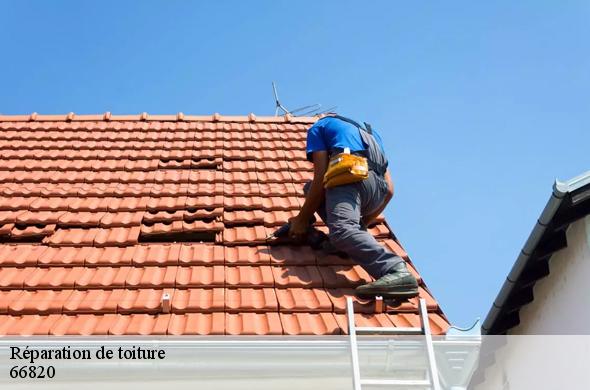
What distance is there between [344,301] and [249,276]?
0.65 meters

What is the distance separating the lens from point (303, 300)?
392 cm

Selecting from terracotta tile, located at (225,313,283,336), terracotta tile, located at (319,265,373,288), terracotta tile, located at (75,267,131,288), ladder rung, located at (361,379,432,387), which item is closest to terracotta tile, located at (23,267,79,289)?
terracotta tile, located at (75,267,131,288)

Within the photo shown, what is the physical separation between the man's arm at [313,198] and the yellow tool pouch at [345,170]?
12 centimetres

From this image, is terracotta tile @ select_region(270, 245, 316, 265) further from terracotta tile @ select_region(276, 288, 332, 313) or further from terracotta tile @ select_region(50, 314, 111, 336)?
terracotta tile @ select_region(50, 314, 111, 336)

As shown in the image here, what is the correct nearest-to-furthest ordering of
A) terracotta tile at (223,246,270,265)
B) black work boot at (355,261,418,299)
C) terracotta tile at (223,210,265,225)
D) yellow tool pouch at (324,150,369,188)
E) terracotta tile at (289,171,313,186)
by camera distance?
black work boot at (355,261,418,299) → yellow tool pouch at (324,150,369,188) → terracotta tile at (223,246,270,265) → terracotta tile at (223,210,265,225) → terracotta tile at (289,171,313,186)

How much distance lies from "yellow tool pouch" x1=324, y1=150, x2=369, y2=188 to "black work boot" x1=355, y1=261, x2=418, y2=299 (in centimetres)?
72

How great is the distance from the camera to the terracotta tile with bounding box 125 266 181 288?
401 cm

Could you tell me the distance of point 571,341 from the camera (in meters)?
4.99

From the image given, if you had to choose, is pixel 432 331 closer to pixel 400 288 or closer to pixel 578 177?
pixel 400 288

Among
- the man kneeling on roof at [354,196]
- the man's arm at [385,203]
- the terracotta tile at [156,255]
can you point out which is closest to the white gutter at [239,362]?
the man kneeling on roof at [354,196]

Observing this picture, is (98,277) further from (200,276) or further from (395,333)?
(395,333)

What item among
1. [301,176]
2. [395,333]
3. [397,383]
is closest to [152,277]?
[395,333]

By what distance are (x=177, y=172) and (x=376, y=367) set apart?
3.06 m

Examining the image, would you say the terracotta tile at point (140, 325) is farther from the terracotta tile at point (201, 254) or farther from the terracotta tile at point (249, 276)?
the terracotta tile at point (201, 254)
